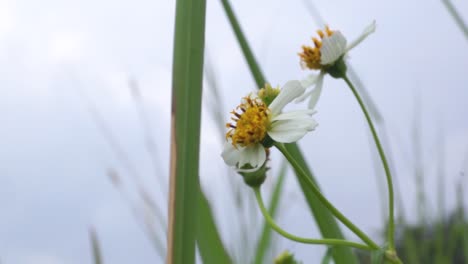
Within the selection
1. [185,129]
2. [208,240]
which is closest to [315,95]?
[208,240]

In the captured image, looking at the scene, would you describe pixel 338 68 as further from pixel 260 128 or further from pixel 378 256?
pixel 378 256

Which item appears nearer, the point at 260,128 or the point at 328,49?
the point at 260,128

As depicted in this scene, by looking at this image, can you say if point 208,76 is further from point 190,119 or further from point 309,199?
point 190,119

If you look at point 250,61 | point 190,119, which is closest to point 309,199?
point 250,61

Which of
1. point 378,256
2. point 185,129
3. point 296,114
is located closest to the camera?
point 185,129

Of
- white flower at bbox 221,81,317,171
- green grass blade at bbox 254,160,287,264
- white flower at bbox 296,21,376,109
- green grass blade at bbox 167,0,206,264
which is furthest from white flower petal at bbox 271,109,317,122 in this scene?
green grass blade at bbox 254,160,287,264

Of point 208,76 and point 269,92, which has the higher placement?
point 208,76
